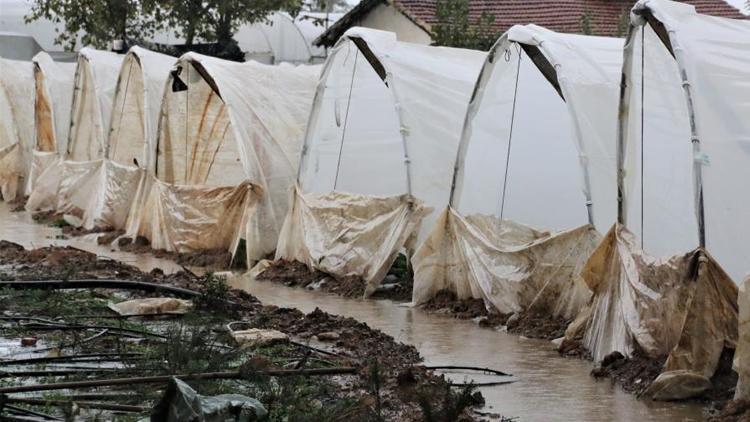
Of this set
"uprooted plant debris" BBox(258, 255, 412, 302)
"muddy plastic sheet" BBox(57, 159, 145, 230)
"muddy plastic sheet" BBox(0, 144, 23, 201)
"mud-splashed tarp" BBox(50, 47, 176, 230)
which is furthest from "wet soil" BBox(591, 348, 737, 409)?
"muddy plastic sheet" BBox(0, 144, 23, 201)

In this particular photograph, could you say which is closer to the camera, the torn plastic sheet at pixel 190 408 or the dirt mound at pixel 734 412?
the torn plastic sheet at pixel 190 408

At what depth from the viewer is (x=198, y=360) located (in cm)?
789

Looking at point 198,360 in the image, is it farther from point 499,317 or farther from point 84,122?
point 84,122

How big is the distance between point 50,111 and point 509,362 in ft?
56.6

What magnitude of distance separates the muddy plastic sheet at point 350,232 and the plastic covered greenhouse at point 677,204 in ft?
12.1

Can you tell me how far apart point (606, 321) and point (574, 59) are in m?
3.17

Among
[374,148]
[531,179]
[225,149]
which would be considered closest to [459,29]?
[225,149]

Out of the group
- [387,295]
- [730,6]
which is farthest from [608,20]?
[387,295]

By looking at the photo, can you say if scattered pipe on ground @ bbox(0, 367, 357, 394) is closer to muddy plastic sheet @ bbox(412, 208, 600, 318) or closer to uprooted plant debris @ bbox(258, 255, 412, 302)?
muddy plastic sheet @ bbox(412, 208, 600, 318)

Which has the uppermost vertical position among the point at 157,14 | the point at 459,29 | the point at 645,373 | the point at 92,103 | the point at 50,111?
the point at 459,29

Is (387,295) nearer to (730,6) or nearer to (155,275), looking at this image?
(155,275)

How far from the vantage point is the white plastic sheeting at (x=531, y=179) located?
11.4 metres

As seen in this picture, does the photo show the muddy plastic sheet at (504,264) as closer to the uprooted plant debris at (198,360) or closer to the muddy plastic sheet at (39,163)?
the uprooted plant debris at (198,360)

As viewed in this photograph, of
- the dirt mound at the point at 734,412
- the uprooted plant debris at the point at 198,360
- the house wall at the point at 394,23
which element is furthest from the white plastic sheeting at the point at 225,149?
the house wall at the point at 394,23
